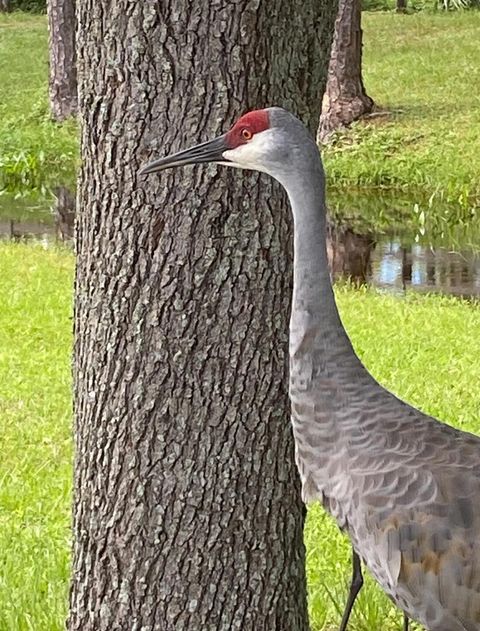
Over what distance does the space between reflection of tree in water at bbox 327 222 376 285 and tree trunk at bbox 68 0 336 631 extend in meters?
7.34

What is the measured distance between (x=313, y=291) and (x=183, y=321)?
0.38m

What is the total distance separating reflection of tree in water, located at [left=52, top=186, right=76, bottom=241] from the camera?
1255 cm

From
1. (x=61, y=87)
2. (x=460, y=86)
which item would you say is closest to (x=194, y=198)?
(x=61, y=87)

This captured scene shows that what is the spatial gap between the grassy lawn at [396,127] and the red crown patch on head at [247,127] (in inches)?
424

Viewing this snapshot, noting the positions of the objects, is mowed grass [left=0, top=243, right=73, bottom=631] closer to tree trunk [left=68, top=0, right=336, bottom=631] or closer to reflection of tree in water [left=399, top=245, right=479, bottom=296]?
tree trunk [left=68, top=0, right=336, bottom=631]

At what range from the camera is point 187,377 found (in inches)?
126

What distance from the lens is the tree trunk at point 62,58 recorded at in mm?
17156

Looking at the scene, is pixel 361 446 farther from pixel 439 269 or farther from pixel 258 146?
pixel 439 269

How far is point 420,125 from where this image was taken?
17.0 metres

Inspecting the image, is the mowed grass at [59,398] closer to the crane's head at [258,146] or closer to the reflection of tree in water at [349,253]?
the reflection of tree in water at [349,253]

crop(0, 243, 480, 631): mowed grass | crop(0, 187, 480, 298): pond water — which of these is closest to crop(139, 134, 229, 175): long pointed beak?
crop(0, 243, 480, 631): mowed grass

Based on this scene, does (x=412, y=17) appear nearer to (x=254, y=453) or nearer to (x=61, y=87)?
(x=61, y=87)

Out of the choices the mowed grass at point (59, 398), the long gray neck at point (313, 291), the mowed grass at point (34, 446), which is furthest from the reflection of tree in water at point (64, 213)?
the long gray neck at point (313, 291)

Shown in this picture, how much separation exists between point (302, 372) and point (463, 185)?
11534mm
